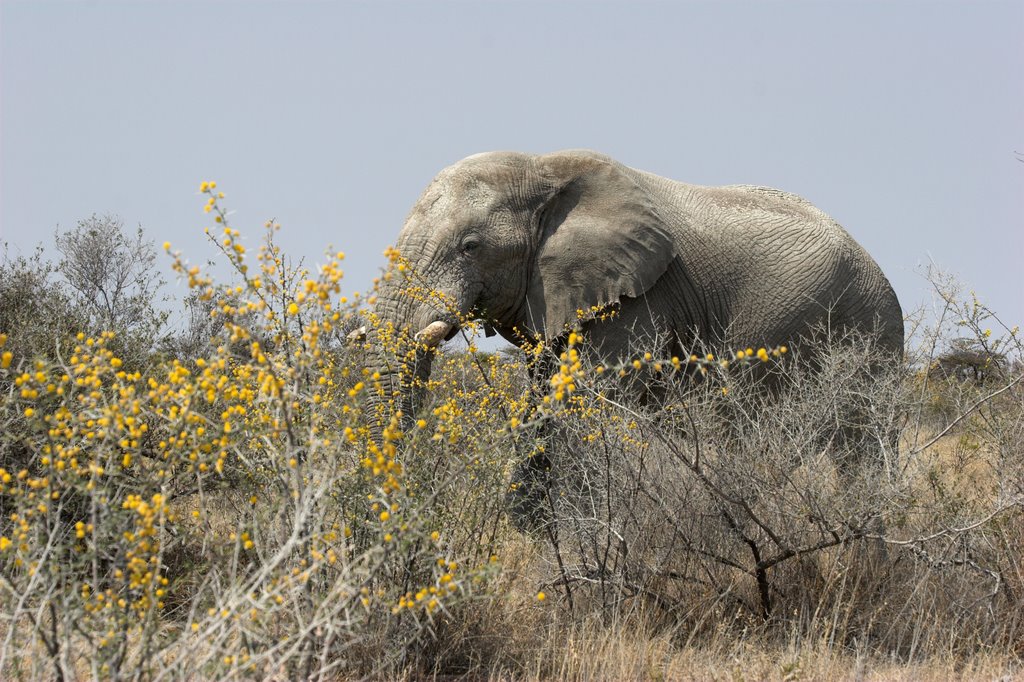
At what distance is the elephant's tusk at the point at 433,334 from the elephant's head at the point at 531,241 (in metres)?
0.25

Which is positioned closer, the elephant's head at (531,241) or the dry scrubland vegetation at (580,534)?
the dry scrubland vegetation at (580,534)

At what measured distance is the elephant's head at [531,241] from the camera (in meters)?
8.31

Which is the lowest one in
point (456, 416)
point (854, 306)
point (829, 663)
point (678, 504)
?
point (829, 663)

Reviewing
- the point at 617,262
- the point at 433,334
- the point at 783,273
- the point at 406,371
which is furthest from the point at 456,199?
the point at 783,273

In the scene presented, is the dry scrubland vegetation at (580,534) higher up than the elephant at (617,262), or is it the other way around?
the elephant at (617,262)

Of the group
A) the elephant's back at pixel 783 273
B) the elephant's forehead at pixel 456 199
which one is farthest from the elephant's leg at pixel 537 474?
the elephant's back at pixel 783 273

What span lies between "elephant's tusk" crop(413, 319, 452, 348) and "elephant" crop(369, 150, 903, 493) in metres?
0.01

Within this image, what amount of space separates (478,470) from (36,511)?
6.56ft

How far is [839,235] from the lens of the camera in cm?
952

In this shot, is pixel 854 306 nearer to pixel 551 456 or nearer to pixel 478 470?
pixel 551 456

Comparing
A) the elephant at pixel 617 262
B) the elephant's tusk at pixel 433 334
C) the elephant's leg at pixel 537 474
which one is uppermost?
the elephant at pixel 617 262

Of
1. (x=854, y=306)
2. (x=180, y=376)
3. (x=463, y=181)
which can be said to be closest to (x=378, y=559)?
(x=180, y=376)

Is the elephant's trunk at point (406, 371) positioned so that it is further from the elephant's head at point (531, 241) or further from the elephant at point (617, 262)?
the elephant's head at point (531, 241)

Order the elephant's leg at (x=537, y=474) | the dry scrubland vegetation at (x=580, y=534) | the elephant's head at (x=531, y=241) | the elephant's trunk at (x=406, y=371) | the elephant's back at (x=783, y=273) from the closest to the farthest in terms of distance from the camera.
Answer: the dry scrubland vegetation at (x=580, y=534)
the elephant's leg at (x=537, y=474)
the elephant's trunk at (x=406, y=371)
the elephant's head at (x=531, y=241)
the elephant's back at (x=783, y=273)
